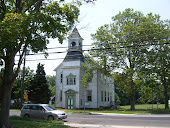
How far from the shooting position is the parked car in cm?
1756

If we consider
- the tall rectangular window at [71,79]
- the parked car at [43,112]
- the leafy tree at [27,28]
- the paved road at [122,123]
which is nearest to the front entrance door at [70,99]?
the tall rectangular window at [71,79]

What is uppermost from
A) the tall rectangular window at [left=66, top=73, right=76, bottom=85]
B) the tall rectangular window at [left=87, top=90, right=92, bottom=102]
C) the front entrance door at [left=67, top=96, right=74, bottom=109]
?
the tall rectangular window at [left=66, top=73, right=76, bottom=85]

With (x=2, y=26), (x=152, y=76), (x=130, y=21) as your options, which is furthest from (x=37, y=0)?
(x=152, y=76)

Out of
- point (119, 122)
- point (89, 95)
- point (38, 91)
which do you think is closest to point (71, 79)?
point (89, 95)

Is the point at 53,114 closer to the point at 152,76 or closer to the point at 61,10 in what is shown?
the point at 61,10

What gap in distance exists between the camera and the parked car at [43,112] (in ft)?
57.6

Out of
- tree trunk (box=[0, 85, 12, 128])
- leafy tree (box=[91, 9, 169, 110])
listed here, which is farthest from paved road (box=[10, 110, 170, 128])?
leafy tree (box=[91, 9, 169, 110])

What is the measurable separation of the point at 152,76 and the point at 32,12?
25901 mm

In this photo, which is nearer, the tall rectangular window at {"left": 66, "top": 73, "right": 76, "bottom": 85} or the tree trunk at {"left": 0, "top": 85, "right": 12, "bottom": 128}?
the tree trunk at {"left": 0, "top": 85, "right": 12, "bottom": 128}

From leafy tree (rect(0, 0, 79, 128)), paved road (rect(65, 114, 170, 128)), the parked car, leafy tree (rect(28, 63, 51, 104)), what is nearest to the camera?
leafy tree (rect(0, 0, 79, 128))

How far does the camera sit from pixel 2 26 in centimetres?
1008

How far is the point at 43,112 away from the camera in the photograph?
18.0 metres

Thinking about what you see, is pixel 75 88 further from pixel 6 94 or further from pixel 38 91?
pixel 6 94

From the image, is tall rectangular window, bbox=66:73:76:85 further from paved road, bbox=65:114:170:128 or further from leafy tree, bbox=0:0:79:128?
leafy tree, bbox=0:0:79:128
